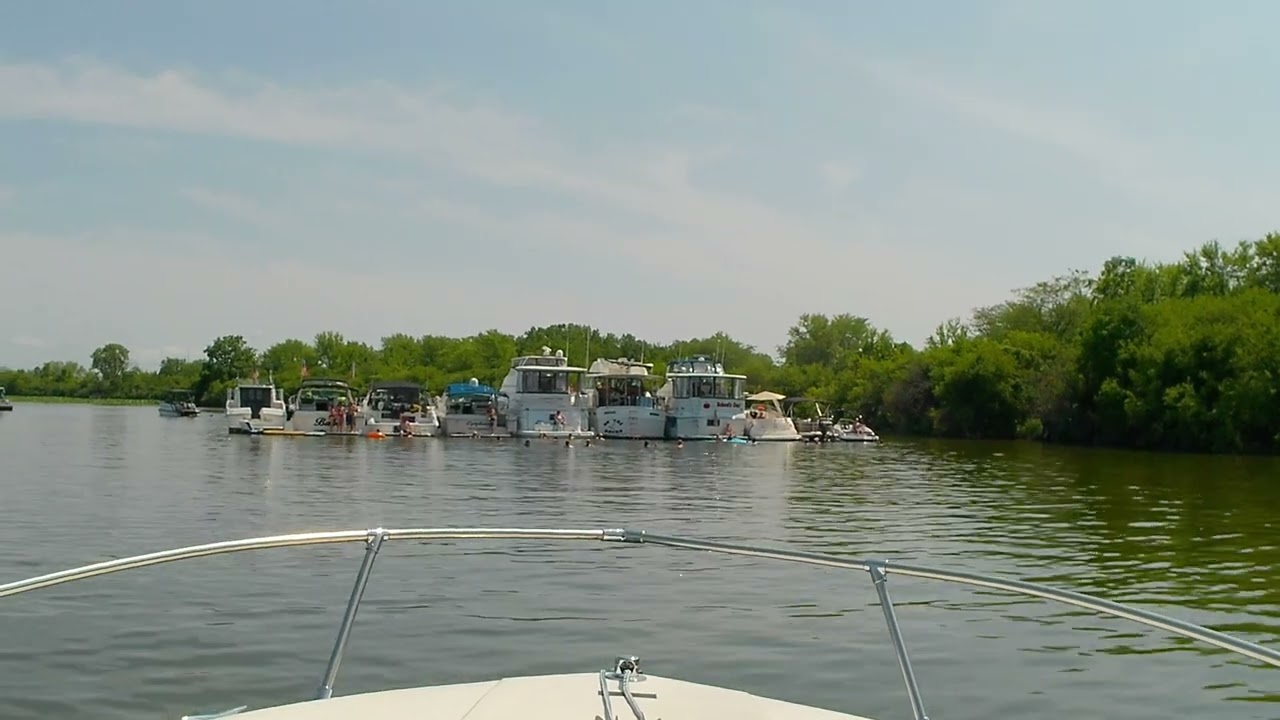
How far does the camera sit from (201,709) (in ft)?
32.3

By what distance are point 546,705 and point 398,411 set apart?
73526 millimetres

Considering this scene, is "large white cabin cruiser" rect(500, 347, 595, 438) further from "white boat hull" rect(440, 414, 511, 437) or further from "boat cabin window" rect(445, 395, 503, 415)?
"boat cabin window" rect(445, 395, 503, 415)

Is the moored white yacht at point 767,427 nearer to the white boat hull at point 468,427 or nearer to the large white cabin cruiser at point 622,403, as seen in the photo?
the large white cabin cruiser at point 622,403

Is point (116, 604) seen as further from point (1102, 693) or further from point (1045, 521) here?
point (1045, 521)

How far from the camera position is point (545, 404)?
7044 centimetres

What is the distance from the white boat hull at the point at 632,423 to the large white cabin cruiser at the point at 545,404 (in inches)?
49.2

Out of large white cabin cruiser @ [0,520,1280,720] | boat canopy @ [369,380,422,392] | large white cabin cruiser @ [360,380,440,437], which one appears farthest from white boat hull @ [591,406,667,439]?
large white cabin cruiser @ [0,520,1280,720]

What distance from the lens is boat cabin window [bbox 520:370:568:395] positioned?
7100 cm

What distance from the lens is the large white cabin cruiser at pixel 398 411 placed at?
67.4m

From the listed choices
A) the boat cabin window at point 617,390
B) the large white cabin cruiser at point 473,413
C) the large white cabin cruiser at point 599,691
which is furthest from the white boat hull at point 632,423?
the large white cabin cruiser at point 599,691

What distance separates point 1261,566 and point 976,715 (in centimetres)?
1114

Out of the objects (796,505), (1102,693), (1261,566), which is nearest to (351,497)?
(796,505)

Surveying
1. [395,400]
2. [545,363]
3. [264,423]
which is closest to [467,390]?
[545,363]

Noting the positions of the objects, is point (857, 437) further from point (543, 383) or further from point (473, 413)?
point (473, 413)
